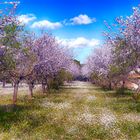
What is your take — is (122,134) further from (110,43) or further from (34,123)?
(110,43)

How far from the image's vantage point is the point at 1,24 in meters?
23.4

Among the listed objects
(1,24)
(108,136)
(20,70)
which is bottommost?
(108,136)

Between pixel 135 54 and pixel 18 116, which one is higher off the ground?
pixel 135 54

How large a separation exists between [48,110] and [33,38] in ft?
56.5

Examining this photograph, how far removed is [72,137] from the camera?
19.9 metres

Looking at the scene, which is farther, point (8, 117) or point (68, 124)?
point (8, 117)

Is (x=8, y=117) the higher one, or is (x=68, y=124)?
(x=8, y=117)

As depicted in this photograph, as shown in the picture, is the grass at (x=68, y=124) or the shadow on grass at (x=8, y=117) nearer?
the grass at (x=68, y=124)

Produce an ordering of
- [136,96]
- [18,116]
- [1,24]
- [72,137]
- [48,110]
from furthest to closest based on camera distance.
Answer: [136,96], [48,110], [18,116], [1,24], [72,137]

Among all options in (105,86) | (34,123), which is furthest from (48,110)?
(105,86)

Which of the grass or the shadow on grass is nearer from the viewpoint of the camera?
the grass

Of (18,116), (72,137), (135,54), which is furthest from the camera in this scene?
(135,54)

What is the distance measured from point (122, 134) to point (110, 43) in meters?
17.2

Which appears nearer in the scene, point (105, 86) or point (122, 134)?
point (122, 134)
